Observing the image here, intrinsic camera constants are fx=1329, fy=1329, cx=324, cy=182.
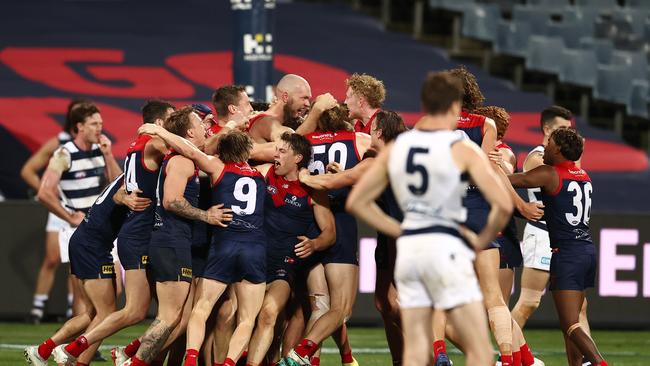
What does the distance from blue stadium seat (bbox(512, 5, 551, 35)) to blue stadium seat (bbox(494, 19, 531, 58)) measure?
20 centimetres

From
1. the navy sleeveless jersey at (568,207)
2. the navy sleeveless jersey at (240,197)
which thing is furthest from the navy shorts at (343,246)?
the navy sleeveless jersey at (568,207)

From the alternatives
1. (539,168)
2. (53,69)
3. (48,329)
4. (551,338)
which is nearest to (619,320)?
(551,338)

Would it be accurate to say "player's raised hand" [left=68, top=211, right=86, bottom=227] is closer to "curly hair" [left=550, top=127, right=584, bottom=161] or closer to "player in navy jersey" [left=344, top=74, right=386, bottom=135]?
"player in navy jersey" [left=344, top=74, right=386, bottom=135]

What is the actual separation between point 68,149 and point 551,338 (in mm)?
5665

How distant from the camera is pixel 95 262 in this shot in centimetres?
1071

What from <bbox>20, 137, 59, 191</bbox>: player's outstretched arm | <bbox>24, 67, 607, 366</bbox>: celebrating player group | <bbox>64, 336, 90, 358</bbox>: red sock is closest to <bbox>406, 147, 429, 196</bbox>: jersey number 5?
<bbox>24, 67, 607, 366</bbox>: celebrating player group

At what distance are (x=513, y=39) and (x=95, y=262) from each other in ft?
43.6

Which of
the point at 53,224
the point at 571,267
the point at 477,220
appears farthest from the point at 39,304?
the point at 571,267

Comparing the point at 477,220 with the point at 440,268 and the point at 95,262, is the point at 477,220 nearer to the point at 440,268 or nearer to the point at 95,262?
the point at 440,268

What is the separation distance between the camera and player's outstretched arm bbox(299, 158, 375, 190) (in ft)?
33.2

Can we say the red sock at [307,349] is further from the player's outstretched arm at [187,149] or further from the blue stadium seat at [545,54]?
the blue stadium seat at [545,54]

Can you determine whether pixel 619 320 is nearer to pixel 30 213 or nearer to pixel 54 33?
pixel 30 213

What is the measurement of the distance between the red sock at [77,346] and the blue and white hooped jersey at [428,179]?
3.70 meters

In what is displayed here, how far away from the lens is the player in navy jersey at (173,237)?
9.92 metres
